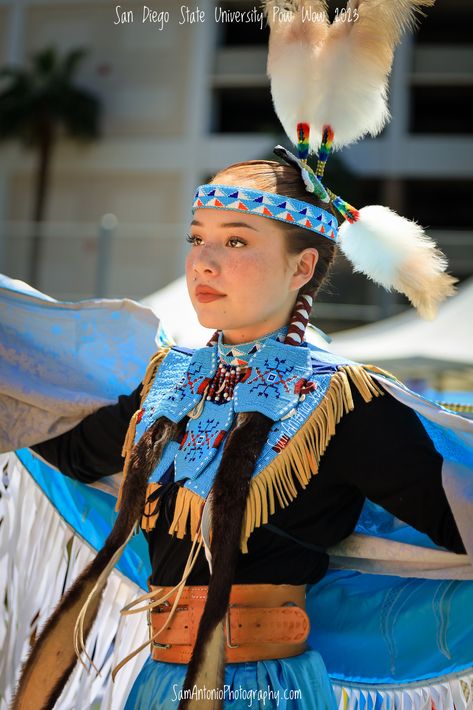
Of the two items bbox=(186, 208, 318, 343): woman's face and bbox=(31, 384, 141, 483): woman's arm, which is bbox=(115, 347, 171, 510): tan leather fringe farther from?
bbox=(186, 208, 318, 343): woman's face

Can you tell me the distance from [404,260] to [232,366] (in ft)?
1.36

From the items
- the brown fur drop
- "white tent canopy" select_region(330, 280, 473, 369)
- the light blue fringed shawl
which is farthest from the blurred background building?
the brown fur drop

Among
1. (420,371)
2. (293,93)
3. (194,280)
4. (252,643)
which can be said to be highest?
(293,93)

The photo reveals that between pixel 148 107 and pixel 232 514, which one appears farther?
pixel 148 107

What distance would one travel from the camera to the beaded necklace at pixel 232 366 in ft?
6.22

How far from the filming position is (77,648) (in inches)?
73.4

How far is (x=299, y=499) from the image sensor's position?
180 cm

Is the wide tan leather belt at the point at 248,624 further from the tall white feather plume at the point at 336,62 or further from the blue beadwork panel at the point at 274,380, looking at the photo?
the tall white feather plume at the point at 336,62

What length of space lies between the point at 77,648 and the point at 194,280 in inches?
28.9

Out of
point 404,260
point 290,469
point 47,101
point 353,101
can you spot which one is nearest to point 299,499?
point 290,469

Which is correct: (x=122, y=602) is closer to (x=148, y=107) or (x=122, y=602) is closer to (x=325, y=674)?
(x=325, y=674)

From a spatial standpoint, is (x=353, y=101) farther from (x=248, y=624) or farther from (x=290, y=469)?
(x=248, y=624)

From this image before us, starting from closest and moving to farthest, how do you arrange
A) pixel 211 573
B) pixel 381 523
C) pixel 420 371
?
pixel 211 573, pixel 381 523, pixel 420 371

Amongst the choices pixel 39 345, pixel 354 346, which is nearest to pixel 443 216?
pixel 354 346
